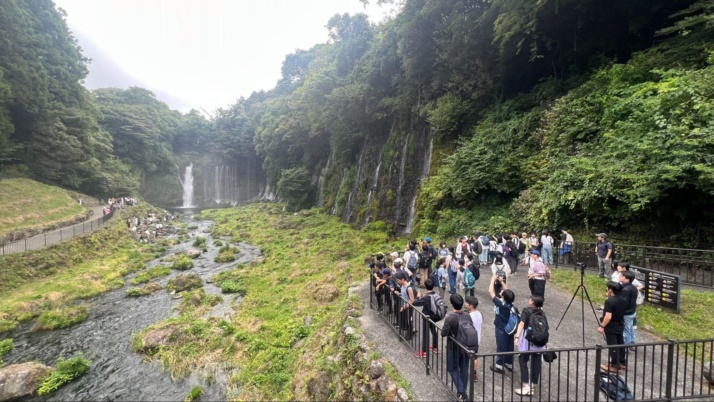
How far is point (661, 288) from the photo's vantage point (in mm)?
9086

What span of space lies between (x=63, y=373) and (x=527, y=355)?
46.6 ft

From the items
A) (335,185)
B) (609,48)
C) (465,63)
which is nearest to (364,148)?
(335,185)

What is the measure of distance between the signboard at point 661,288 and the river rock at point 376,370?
8.31 metres

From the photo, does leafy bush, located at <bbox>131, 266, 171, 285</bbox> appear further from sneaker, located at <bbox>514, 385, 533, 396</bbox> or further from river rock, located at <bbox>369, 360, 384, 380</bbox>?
sneaker, located at <bbox>514, 385, 533, 396</bbox>

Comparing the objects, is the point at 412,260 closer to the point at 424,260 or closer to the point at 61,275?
the point at 424,260

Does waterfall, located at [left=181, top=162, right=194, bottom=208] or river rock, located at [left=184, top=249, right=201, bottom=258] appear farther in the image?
waterfall, located at [left=181, top=162, right=194, bottom=208]

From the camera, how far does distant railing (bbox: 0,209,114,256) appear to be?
802 inches

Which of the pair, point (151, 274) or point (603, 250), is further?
point (151, 274)

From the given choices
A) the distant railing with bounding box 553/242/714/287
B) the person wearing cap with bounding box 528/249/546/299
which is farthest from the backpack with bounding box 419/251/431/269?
the distant railing with bounding box 553/242/714/287

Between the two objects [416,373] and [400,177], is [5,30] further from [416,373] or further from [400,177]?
[416,373]

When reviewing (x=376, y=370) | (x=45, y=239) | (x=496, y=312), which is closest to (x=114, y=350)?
(x=376, y=370)

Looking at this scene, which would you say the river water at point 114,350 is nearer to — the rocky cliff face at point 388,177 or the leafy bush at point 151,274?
the leafy bush at point 151,274

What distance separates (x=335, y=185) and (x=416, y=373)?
1597 inches

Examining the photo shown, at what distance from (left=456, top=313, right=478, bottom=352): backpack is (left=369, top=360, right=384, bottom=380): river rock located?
6.74 ft
